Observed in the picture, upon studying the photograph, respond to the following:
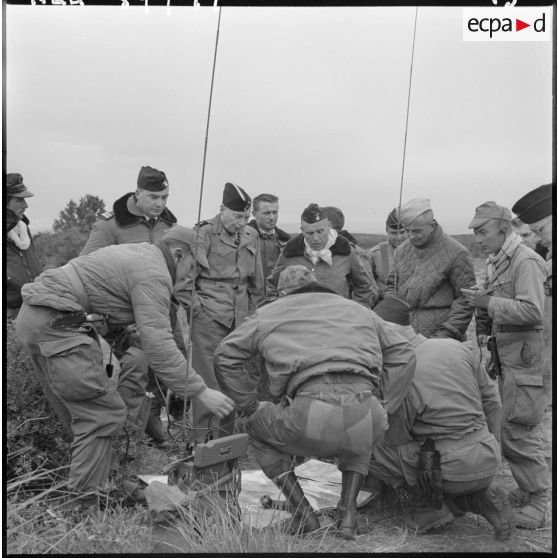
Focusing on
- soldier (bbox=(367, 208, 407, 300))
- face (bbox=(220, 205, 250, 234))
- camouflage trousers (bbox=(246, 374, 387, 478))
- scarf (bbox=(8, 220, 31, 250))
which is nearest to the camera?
camouflage trousers (bbox=(246, 374, 387, 478))

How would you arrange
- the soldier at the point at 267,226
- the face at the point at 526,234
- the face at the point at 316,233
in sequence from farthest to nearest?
the soldier at the point at 267,226, the face at the point at 526,234, the face at the point at 316,233

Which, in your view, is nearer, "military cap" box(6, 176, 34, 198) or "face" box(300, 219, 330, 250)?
"military cap" box(6, 176, 34, 198)

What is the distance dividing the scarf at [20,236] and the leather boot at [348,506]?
276cm

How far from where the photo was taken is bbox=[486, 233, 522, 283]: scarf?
4.41 metres

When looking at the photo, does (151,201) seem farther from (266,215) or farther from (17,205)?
(266,215)

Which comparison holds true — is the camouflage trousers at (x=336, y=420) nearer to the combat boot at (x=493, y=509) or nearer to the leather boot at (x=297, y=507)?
the leather boot at (x=297, y=507)

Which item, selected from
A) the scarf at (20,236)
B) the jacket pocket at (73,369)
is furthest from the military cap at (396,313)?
the scarf at (20,236)

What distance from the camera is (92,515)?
3684 millimetres

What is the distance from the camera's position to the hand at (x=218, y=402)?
387cm

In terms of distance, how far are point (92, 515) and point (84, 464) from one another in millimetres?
301

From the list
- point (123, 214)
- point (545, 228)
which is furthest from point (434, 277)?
point (123, 214)

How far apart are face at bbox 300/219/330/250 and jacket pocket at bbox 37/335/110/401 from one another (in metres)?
2.24

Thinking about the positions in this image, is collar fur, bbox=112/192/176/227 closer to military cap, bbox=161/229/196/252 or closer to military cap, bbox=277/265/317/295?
military cap, bbox=161/229/196/252

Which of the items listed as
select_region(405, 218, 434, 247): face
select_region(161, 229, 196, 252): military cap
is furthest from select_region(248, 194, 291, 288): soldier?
select_region(161, 229, 196, 252): military cap
